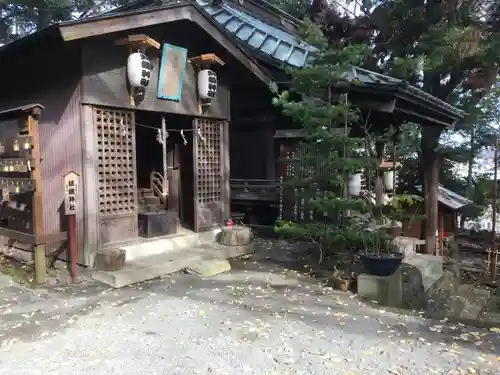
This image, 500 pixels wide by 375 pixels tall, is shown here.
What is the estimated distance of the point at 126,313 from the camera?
5734 millimetres

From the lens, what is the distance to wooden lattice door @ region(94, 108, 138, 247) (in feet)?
25.5

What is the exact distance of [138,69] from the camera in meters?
7.78

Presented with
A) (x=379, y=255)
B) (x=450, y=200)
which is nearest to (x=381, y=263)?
(x=379, y=255)

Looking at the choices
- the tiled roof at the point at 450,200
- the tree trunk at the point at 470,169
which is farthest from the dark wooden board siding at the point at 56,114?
the tree trunk at the point at 470,169

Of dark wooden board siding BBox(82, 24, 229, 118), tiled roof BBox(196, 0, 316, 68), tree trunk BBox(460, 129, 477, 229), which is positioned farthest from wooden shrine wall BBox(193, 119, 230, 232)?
tree trunk BBox(460, 129, 477, 229)

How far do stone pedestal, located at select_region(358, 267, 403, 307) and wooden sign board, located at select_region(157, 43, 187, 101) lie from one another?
527 cm

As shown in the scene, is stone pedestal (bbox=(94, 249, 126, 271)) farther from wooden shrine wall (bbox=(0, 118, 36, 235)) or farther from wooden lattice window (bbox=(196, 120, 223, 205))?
wooden lattice window (bbox=(196, 120, 223, 205))

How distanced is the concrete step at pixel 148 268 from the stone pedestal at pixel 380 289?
130 inches

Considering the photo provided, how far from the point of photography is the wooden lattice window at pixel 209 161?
32.4 feet

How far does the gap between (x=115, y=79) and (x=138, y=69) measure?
496mm

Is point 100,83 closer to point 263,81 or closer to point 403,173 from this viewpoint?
point 263,81

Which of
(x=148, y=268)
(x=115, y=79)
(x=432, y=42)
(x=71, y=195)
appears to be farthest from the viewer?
(x=432, y=42)

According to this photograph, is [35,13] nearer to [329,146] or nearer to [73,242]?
[73,242]

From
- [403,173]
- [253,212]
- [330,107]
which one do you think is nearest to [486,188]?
[403,173]
